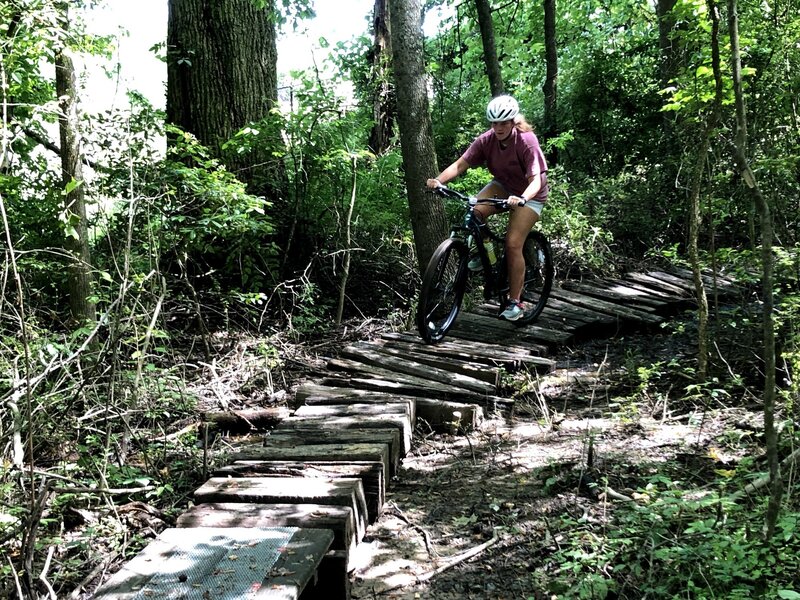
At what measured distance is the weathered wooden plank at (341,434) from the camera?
385cm

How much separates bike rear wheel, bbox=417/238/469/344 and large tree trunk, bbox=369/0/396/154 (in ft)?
12.2

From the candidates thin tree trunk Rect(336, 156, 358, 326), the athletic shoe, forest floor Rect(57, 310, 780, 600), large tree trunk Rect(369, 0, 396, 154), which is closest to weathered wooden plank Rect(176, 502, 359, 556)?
forest floor Rect(57, 310, 780, 600)

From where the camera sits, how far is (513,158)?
19.0ft

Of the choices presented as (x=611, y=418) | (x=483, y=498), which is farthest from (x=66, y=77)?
(x=611, y=418)

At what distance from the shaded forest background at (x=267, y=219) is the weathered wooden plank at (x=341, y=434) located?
23.8 inches

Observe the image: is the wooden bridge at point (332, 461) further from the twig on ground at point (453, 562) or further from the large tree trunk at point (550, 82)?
the large tree trunk at point (550, 82)

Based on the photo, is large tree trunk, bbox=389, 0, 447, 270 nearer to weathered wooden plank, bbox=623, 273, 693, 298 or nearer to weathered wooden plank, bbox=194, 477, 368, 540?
weathered wooden plank, bbox=623, 273, 693, 298

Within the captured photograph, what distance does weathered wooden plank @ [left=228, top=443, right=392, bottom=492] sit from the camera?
3564 millimetres

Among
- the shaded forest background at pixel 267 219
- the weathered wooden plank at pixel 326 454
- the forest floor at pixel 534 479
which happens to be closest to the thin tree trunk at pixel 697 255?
the shaded forest background at pixel 267 219

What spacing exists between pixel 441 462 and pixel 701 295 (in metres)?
2.26

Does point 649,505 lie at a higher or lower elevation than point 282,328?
lower

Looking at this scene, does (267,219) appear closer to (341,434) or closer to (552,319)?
(552,319)

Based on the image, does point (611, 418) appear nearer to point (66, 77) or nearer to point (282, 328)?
point (282, 328)

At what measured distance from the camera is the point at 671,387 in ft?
15.2
